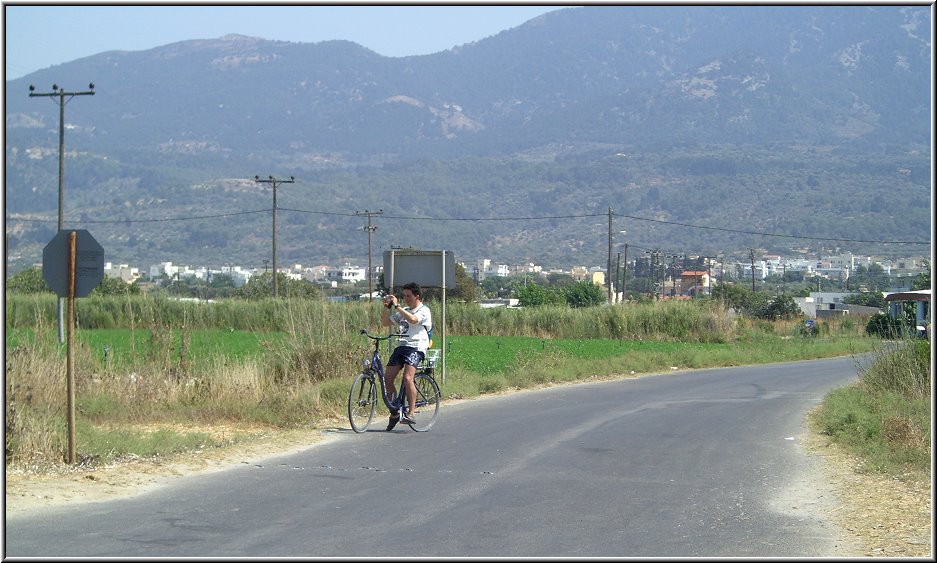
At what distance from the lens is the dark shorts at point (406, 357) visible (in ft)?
50.4

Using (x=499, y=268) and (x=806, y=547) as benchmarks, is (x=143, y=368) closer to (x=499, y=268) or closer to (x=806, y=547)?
(x=806, y=547)

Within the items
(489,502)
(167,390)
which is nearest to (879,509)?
(489,502)

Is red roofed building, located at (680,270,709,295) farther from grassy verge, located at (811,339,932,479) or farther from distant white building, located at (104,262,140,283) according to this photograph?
grassy verge, located at (811,339,932,479)

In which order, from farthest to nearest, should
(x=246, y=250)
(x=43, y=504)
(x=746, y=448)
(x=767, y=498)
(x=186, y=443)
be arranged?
(x=246, y=250)
(x=746, y=448)
(x=186, y=443)
(x=767, y=498)
(x=43, y=504)

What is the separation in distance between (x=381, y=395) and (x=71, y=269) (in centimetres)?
512

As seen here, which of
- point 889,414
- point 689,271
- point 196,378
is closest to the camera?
point 889,414

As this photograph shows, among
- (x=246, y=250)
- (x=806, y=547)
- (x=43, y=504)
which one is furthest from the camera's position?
(x=246, y=250)

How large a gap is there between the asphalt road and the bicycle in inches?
10.3

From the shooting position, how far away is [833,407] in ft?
63.4

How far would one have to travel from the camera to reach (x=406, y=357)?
15.4 meters

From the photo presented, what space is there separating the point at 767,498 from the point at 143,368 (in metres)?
11.5

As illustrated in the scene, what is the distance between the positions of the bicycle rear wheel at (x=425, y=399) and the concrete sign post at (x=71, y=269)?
512 centimetres

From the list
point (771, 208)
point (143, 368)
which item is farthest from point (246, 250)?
point (143, 368)

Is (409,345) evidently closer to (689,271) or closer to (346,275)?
(689,271)
